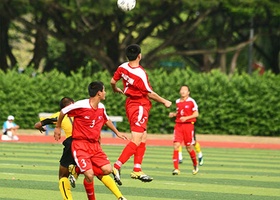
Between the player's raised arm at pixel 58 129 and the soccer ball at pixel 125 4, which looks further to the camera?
the soccer ball at pixel 125 4

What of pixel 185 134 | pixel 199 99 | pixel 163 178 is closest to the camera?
pixel 163 178

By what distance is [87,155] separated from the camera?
40.1 feet

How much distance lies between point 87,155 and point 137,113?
3183 mm

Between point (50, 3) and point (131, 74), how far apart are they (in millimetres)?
29454

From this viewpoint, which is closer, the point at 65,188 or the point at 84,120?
the point at 84,120

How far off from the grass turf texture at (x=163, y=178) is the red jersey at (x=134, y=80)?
1.60 m

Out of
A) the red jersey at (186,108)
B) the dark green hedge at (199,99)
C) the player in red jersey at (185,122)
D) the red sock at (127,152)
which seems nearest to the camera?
the red sock at (127,152)

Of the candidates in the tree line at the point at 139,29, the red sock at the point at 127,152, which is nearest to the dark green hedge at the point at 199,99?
the tree line at the point at 139,29

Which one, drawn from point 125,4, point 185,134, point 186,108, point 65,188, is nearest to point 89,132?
point 65,188

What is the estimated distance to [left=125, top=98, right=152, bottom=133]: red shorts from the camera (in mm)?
15312

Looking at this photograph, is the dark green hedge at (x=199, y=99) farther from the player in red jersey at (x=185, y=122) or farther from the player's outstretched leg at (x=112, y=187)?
the player's outstretched leg at (x=112, y=187)

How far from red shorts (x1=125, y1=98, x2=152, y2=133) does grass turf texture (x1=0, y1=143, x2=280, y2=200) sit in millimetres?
1052

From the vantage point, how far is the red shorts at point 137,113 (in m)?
15.3

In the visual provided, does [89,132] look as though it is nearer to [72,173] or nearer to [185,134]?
[72,173]
